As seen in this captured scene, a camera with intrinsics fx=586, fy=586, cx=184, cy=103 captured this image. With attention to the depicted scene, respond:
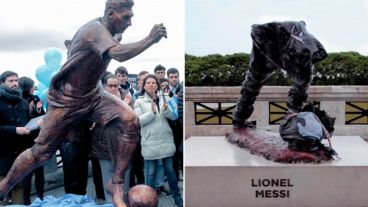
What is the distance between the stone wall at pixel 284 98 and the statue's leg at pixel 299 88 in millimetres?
1976

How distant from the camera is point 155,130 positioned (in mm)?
4312

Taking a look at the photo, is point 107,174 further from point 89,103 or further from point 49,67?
point 49,67

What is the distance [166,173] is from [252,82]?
3.71ft

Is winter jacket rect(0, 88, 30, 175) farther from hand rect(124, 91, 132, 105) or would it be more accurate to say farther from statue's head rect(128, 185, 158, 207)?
statue's head rect(128, 185, 158, 207)

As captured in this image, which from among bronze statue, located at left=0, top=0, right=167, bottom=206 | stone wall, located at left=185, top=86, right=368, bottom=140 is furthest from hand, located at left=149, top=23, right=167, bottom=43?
stone wall, located at left=185, top=86, right=368, bottom=140

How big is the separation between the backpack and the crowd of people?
799 millimetres

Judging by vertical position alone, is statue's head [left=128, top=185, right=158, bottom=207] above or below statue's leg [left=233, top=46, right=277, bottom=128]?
below

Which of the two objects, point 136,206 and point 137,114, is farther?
point 137,114

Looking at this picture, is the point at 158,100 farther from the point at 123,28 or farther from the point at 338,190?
the point at 338,190

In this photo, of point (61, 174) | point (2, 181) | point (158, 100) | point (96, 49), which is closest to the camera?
point (96, 49)

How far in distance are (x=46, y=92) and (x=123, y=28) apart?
72 cm

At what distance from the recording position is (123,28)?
3.77m

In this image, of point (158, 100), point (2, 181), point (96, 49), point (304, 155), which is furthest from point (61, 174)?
point (304, 155)

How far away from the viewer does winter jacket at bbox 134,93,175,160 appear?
13.9 ft
